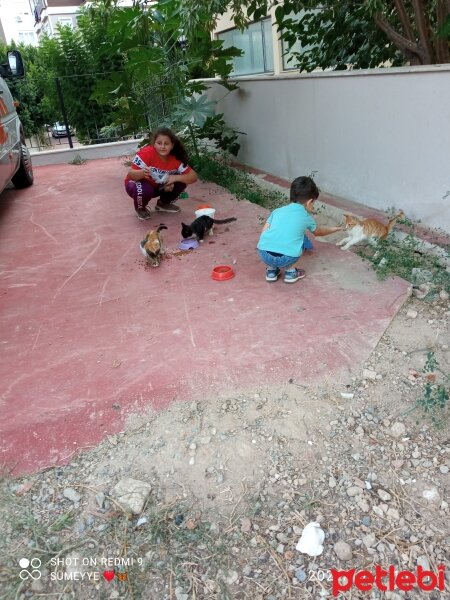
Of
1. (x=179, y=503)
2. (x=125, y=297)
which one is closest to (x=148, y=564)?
(x=179, y=503)

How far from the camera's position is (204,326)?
304 centimetres

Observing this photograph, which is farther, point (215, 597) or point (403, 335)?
point (403, 335)

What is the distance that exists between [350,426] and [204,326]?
117 cm

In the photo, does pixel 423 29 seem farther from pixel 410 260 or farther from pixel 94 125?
pixel 94 125

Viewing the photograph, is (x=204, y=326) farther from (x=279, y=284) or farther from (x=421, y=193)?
(x=421, y=193)

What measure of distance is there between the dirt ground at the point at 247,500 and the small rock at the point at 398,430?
0.4 inches

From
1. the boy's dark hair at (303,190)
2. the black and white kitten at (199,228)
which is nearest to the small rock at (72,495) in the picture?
the boy's dark hair at (303,190)

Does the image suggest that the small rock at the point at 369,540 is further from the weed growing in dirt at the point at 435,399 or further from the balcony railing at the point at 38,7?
the balcony railing at the point at 38,7

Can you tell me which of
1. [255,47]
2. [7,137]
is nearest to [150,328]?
[7,137]

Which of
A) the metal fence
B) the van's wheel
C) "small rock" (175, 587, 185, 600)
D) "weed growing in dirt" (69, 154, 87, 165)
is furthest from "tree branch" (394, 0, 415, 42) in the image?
"weed growing in dirt" (69, 154, 87, 165)

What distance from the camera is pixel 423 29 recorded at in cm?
439

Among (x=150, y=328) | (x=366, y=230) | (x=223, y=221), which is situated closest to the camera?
(x=150, y=328)

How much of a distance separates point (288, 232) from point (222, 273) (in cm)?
62

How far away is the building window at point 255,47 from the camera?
9.44 m
